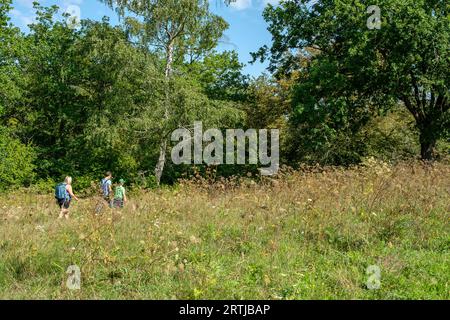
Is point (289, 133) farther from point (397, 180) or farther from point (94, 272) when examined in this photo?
point (94, 272)

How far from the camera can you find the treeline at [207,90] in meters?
19.3

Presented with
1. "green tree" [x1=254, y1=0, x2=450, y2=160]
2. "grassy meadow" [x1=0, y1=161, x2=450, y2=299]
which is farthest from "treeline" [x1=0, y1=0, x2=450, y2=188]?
"grassy meadow" [x1=0, y1=161, x2=450, y2=299]

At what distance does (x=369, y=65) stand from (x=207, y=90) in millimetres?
12642

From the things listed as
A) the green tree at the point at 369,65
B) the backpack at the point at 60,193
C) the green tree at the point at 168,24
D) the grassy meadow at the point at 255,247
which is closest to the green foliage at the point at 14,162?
the green tree at the point at 168,24

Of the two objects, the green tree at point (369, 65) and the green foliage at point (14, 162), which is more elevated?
the green tree at point (369, 65)

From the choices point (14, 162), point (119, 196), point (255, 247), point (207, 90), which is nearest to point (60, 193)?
point (119, 196)

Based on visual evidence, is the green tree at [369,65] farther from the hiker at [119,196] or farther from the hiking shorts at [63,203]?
the hiking shorts at [63,203]

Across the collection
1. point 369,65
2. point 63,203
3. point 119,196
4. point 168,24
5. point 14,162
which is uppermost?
point 168,24

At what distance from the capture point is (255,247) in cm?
642

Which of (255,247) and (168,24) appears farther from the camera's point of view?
(168,24)

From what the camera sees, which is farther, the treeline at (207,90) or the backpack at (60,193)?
the treeline at (207,90)

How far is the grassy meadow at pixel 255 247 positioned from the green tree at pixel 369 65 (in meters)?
11.4

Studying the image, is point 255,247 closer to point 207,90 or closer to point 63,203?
point 63,203

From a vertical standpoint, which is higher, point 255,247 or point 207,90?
point 207,90
